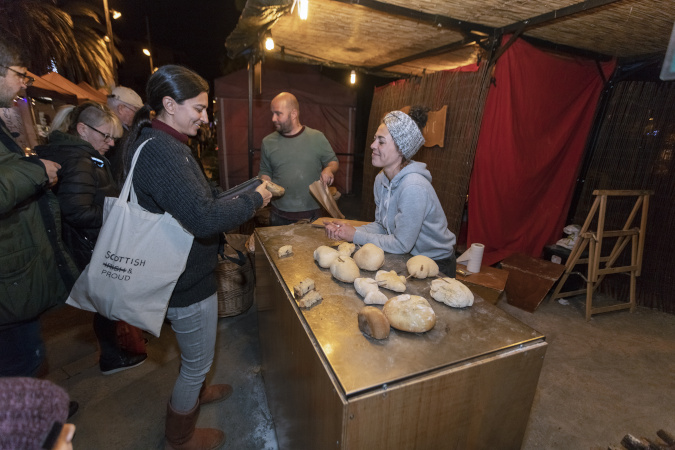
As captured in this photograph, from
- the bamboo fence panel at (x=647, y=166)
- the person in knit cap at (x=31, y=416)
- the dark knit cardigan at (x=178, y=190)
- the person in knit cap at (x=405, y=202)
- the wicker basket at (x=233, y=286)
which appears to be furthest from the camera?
the bamboo fence panel at (x=647, y=166)

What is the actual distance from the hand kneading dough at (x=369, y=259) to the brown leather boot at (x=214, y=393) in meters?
1.51

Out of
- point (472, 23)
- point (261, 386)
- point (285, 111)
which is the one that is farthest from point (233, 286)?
point (472, 23)

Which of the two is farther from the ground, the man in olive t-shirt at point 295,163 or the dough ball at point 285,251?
the man in olive t-shirt at point 295,163

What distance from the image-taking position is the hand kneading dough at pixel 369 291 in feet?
4.00

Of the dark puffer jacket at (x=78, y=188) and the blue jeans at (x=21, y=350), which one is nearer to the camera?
the blue jeans at (x=21, y=350)

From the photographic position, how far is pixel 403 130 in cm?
178

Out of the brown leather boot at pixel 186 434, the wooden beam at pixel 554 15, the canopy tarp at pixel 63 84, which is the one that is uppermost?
the wooden beam at pixel 554 15

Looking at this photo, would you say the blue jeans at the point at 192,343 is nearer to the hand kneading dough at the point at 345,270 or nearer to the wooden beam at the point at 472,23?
the hand kneading dough at the point at 345,270

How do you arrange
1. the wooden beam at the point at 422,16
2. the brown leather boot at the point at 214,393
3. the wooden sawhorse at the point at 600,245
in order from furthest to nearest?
the wooden sawhorse at the point at 600,245 → the wooden beam at the point at 422,16 → the brown leather boot at the point at 214,393

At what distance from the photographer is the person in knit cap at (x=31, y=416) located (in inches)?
20.5

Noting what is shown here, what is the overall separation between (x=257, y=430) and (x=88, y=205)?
175cm

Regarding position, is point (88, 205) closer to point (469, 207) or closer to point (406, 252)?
point (406, 252)

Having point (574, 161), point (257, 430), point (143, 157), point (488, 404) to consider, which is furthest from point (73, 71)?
point (574, 161)

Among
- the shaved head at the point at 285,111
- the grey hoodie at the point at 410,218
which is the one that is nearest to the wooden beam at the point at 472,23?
the shaved head at the point at 285,111
